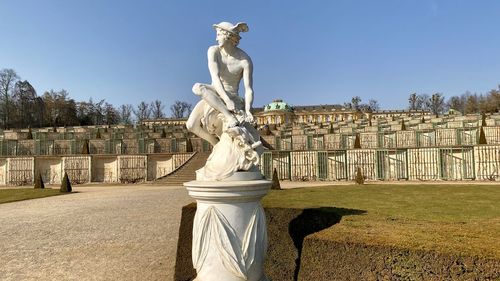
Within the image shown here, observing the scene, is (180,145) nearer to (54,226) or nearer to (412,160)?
(412,160)

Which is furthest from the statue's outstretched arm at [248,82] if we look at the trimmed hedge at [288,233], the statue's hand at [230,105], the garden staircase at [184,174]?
the garden staircase at [184,174]

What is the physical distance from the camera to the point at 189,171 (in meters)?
31.3

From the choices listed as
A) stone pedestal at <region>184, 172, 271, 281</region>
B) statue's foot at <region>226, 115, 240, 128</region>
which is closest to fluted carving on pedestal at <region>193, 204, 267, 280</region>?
stone pedestal at <region>184, 172, 271, 281</region>

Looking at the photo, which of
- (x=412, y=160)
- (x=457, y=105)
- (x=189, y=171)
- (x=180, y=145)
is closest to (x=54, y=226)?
(x=189, y=171)

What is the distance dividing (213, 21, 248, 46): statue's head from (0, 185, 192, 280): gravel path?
5.12 meters

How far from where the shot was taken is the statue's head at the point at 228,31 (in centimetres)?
486

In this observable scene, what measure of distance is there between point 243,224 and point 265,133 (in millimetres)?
41003

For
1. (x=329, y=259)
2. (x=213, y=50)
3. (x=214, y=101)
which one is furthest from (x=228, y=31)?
(x=329, y=259)

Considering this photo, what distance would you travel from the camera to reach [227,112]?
189 inches

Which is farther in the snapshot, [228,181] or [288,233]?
[288,233]

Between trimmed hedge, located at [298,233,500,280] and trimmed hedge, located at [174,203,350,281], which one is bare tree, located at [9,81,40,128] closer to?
trimmed hedge, located at [174,203,350,281]

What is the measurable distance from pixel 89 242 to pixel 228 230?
7.63m

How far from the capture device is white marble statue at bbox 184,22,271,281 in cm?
434

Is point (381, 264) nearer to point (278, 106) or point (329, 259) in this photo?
point (329, 259)
